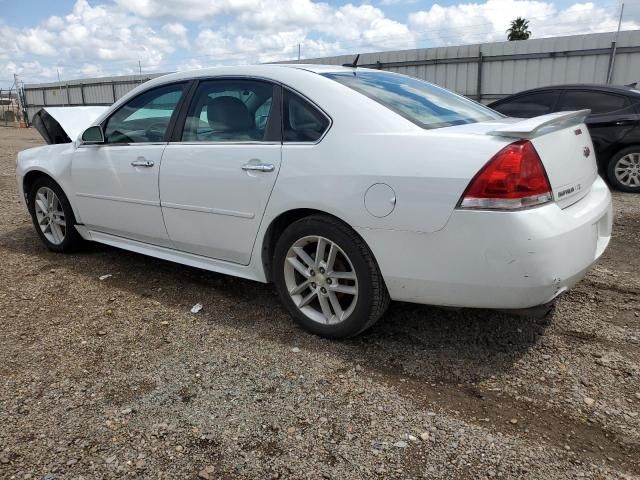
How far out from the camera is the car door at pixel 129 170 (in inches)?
151

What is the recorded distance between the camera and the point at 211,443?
90.5 inches

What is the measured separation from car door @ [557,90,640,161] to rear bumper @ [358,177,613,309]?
533cm

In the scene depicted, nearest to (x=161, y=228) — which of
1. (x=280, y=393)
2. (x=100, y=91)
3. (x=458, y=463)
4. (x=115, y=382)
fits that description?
(x=115, y=382)

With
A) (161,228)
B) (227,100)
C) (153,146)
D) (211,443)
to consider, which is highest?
(227,100)

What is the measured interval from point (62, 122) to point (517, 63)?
11.9 meters

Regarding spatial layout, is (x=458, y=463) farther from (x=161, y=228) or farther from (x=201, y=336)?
(x=161, y=228)

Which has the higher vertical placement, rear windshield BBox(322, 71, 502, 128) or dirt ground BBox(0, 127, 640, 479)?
rear windshield BBox(322, 71, 502, 128)

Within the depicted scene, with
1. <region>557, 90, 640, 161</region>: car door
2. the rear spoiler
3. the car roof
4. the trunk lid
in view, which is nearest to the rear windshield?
the trunk lid

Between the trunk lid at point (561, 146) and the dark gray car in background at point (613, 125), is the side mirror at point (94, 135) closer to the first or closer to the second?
the trunk lid at point (561, 146)

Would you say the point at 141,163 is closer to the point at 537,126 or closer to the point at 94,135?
the point at 94,135

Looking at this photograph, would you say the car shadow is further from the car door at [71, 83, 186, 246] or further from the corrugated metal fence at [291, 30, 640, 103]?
the corrugated metal fence at [291, 30, 640, 103]

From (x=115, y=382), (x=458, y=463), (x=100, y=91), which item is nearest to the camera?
(x=458, y=463)

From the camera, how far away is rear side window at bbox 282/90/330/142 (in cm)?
301

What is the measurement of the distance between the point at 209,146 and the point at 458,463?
2.38 metres
